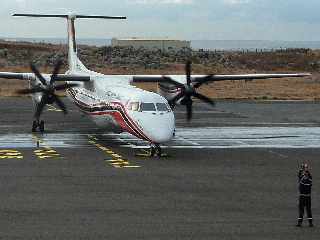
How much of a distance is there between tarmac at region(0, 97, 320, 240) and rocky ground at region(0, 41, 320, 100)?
37561 millimetres

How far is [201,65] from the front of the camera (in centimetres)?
12756

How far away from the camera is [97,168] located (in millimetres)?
28734

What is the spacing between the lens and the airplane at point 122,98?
32.3 metres

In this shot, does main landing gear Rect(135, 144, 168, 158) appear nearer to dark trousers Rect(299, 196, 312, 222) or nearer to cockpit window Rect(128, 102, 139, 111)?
cockpit window Rect(128, 102, 139, 111)

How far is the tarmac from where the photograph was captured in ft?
59.2

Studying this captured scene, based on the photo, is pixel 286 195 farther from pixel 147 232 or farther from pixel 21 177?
pixel 21 177

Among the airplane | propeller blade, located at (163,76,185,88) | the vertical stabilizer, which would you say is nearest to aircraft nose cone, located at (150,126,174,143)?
the airplane

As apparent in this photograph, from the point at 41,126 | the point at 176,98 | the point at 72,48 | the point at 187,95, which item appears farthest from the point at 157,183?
the point at 72,48

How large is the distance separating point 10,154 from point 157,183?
33.5ft

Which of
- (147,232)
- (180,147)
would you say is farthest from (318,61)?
(147,232)

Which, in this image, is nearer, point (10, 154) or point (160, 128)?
point (160, 128)

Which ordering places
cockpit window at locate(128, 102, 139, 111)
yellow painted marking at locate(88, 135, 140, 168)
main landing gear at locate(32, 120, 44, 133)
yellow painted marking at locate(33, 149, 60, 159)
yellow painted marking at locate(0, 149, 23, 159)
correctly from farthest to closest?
main landing gear at locate(32, 120, 44, 133) < cockpit window at locate(128, 102, 139, 111) < yellow painted marking at locate(33, 149, 60, 159) < yellow painted marking at locate(0, 149, 23, 159) < yellow painted marking at locate(88, 135, 140, 168)

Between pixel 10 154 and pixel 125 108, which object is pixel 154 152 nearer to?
pixel 125 108

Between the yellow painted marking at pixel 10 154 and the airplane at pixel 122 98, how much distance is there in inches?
180
